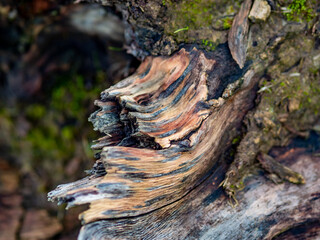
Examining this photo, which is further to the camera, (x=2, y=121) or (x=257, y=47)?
(x=2, y=121)

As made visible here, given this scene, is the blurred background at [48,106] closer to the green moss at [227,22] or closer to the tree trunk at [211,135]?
the tree trunk at [211,135]

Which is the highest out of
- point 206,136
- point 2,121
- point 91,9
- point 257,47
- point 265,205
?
point 257,47

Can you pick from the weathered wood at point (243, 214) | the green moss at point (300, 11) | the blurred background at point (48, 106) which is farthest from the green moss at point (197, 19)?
the blurred background at point (48, 106)

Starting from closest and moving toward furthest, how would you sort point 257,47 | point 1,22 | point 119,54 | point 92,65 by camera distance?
point 257,47, point 1,22, point 119,54, point 92,65

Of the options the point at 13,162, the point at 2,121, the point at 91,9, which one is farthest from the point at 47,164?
the point at 91,9

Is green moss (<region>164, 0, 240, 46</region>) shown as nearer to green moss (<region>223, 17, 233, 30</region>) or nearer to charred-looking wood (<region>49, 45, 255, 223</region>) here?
green moss (<region>223, 17, 233, 30</region>)

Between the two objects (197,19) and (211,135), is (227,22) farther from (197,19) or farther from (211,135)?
(211,135)

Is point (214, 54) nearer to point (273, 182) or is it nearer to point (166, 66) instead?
point (166, 66)

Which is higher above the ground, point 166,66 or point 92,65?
point 166,66
